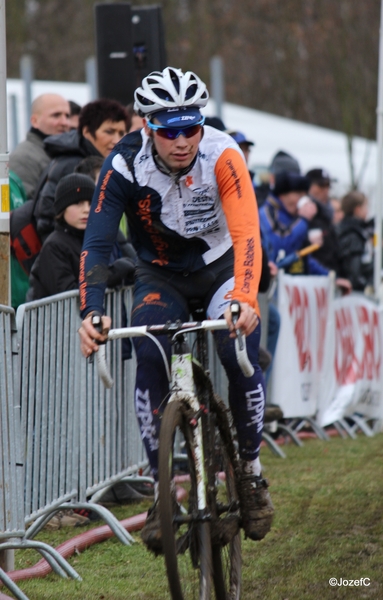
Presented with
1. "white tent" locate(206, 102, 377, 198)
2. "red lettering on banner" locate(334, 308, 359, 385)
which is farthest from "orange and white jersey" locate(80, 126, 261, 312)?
"white tent" locate(206, 102, 377, 198)

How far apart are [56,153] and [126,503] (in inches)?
99.9

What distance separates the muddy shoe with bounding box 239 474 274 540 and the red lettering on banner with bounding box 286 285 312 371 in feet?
16.1

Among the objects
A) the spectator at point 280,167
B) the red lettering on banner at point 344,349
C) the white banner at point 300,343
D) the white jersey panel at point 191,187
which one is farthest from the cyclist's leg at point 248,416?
the spectator at point 280,167

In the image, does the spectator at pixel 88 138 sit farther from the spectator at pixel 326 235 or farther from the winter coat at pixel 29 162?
the spectator at pixel 326 235

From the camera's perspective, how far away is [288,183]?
420 inches

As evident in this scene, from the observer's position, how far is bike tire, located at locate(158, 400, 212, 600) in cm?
416

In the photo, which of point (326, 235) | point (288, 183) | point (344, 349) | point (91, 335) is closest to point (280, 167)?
point (326, 235)

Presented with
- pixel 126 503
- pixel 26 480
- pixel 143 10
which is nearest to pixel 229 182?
pixel 26 480

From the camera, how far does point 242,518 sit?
5027 millimetres

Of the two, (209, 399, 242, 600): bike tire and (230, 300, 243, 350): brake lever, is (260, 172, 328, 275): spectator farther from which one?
(230, 300, 243, 350): brake lever

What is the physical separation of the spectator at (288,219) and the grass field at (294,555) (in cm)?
301

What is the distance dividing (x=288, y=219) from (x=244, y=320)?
6448mm

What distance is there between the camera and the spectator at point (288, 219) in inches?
416

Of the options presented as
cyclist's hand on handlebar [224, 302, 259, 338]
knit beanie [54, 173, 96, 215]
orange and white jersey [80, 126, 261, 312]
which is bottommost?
cyclist's hand on handlebar [224, 302, 259, 338]
